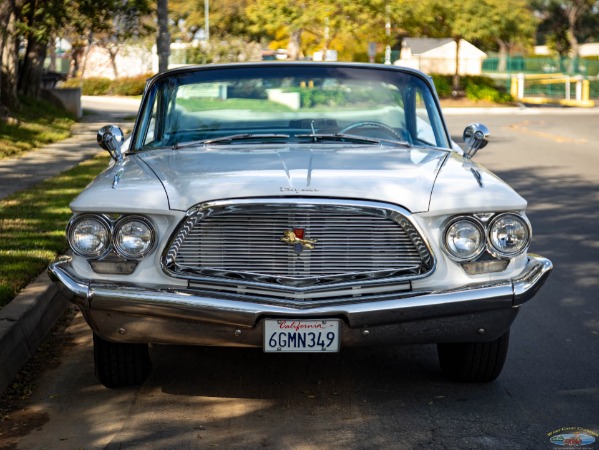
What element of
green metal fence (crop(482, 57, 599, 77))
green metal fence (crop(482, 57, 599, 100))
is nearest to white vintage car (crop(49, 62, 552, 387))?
green metal fence (crop(482, 57, 599, 100))

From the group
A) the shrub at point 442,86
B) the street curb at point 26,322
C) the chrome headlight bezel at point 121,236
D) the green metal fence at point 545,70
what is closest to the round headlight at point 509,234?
the chrome headlight bezel at point 121,236

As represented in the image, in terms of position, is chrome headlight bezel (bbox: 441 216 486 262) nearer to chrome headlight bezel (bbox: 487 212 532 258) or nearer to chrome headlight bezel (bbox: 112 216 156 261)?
chrome headlight bezel (bbox: 487 212 532 258)

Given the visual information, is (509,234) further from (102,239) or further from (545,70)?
(545,70)

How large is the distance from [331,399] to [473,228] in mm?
1110

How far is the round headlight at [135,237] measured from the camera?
16.1ft

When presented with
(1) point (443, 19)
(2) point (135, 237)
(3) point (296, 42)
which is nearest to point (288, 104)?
(2) point (135, 237)

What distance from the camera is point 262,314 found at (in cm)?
472

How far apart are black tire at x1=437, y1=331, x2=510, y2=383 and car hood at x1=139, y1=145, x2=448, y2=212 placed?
35.3 inches

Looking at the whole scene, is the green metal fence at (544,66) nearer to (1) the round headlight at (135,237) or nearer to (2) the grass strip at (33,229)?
(2) the grass strip at (33,229)

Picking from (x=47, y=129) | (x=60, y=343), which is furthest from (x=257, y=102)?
(x=47, y=129)

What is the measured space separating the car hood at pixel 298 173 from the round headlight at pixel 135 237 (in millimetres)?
183

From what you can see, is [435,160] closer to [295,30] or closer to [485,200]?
[485,200]

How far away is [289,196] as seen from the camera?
479 cm

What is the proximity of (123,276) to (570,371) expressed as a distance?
8.09 feet
